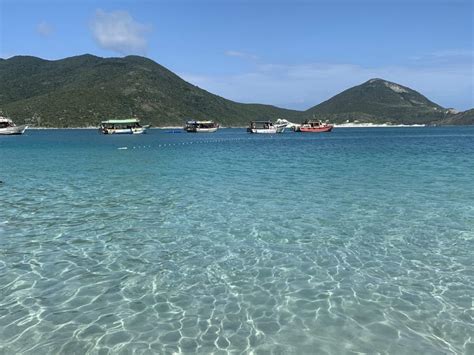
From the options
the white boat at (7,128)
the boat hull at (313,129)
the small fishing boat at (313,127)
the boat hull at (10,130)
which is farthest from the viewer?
the small fishing boat at (313,127)

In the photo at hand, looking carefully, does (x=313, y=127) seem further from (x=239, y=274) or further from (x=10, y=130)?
(x=239, y=274)

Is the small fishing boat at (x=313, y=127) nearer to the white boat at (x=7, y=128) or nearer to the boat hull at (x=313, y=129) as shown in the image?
the boat hull at (x=313, y=129)

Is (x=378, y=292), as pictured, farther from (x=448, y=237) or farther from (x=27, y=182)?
(x=27, y=182)

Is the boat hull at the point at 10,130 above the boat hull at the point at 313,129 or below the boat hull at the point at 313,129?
above

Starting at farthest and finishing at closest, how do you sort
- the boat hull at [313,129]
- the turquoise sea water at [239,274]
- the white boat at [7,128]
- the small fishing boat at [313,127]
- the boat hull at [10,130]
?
the small fishing boat at [313,127] → the boat hull at [313,129] → the white boat at [7,128] → the boat hull at [10,130] → the turquoise sea water at [239,274]

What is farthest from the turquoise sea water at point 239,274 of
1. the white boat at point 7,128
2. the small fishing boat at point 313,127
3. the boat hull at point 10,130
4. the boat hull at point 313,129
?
the small fishing boat at point 313,127

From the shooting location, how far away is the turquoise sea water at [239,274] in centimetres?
916

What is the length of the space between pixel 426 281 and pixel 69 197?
68.0 ft

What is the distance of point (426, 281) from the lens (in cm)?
1212

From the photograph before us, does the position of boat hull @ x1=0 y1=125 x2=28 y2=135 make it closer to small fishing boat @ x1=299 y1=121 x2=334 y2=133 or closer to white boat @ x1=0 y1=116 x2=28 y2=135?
white boat @ x1=0 y1=116 x2=28 y2=135

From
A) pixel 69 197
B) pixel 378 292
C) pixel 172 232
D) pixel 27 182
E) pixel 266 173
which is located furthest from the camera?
pixel 266 173

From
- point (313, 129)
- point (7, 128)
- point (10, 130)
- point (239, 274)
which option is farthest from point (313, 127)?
point (239, 274)

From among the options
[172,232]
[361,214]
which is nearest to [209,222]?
[172,232]

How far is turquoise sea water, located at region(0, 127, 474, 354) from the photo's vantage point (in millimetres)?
9164
